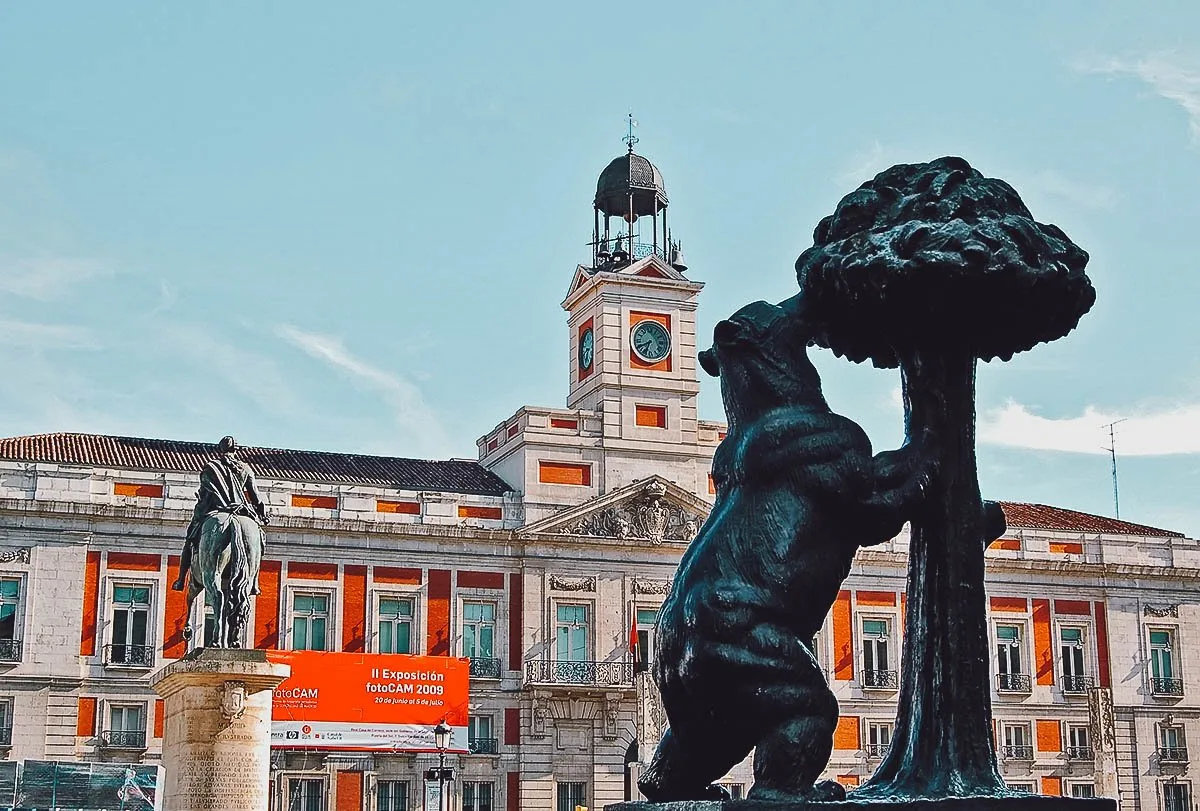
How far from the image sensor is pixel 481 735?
37469mm

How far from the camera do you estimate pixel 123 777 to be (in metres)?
22.7

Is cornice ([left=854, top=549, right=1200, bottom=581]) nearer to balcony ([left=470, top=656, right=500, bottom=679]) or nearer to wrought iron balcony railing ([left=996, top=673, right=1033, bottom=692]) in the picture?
wrought iron balcony railing ([left=996, top=673, right=1033, bottom=692])

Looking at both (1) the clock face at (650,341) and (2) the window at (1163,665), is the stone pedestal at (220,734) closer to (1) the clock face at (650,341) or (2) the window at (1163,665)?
(1) the clock face at (650,341)

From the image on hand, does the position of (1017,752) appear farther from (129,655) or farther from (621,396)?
(129,655)

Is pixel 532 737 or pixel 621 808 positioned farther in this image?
pixel 532 737

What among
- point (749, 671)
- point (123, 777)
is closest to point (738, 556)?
point (749, 671)

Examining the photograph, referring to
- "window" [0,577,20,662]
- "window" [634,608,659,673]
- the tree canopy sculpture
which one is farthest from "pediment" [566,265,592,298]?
the tree canopy sculpture

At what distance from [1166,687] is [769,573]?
40.9 meters

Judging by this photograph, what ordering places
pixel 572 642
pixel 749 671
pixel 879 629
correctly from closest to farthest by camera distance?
pixel 749 671, pixel 572 642, pixel 879 629

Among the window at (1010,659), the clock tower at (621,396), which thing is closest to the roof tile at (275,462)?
the clock tower at (621,396)

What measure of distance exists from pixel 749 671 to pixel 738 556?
347 mm

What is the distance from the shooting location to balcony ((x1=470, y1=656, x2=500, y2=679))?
123ft

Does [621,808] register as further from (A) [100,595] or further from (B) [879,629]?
(B) [879,629]

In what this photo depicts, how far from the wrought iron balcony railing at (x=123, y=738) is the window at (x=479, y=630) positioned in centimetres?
730
